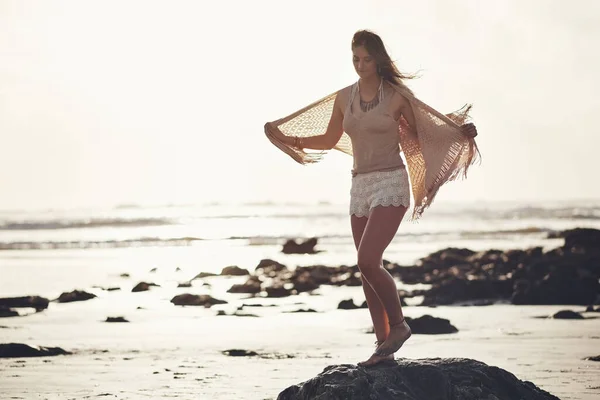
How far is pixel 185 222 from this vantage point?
7175 centimetres

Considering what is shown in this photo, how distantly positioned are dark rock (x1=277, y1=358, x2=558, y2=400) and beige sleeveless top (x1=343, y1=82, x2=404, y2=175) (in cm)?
153

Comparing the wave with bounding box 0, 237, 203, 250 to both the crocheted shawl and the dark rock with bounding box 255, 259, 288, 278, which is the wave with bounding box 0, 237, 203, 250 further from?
the crocheted shawl

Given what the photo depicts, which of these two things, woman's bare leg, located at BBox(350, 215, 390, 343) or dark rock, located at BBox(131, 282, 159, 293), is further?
dark rock, located at BBox(131, 282, 159, 293)

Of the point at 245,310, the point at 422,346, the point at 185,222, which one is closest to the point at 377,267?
the point at 422,346

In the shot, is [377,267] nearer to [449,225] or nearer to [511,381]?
[511,381]

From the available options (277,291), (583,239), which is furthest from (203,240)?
(277,291)

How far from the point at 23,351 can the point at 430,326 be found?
5.27 metres

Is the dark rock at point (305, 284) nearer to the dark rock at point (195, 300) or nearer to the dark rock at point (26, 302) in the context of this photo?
the dark rock at point (195, 300)

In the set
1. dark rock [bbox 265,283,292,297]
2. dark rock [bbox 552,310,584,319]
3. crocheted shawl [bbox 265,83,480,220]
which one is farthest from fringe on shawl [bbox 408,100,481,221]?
dark rock [bbox 265,283,292,297]

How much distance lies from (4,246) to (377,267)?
3921 centimetres

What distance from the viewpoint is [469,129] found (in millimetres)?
8219

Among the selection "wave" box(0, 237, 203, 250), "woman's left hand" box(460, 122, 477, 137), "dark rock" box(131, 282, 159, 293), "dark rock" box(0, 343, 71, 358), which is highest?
"wave" box(0, 237, 203, 250)

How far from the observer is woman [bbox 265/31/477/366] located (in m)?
7.92

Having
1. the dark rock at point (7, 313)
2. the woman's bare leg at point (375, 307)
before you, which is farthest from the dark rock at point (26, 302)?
the woman's bare leg at point (375, 307)
